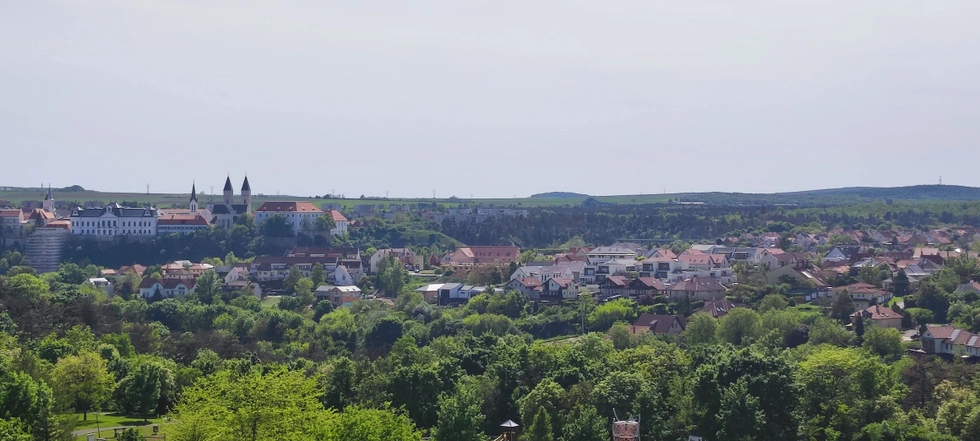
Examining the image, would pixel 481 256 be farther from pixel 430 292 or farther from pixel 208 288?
pixel 208 288

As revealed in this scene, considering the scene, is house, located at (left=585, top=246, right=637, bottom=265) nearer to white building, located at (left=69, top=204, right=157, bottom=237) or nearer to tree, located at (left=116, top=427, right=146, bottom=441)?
white building, located at (left=69, top=204, right=157, bottom=237)

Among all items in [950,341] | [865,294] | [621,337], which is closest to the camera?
[950,341]

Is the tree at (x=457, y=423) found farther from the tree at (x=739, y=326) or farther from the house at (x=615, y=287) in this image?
the house at (x=615, y=287)

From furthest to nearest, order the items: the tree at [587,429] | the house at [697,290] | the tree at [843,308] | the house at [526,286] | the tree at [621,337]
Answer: the house at [526,286]
the house at [697,290]
the tree at [843,308]
the tree at [621,337]
the tree at [587,429]

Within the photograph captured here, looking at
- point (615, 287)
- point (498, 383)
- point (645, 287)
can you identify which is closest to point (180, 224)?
point (615, 287)

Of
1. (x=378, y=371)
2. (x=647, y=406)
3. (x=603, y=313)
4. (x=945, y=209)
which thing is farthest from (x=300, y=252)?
(x=945, y=209)

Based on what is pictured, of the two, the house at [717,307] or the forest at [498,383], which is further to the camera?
the house at [717,307]

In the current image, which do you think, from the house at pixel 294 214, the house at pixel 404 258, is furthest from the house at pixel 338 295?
the house at pixel 294 214
